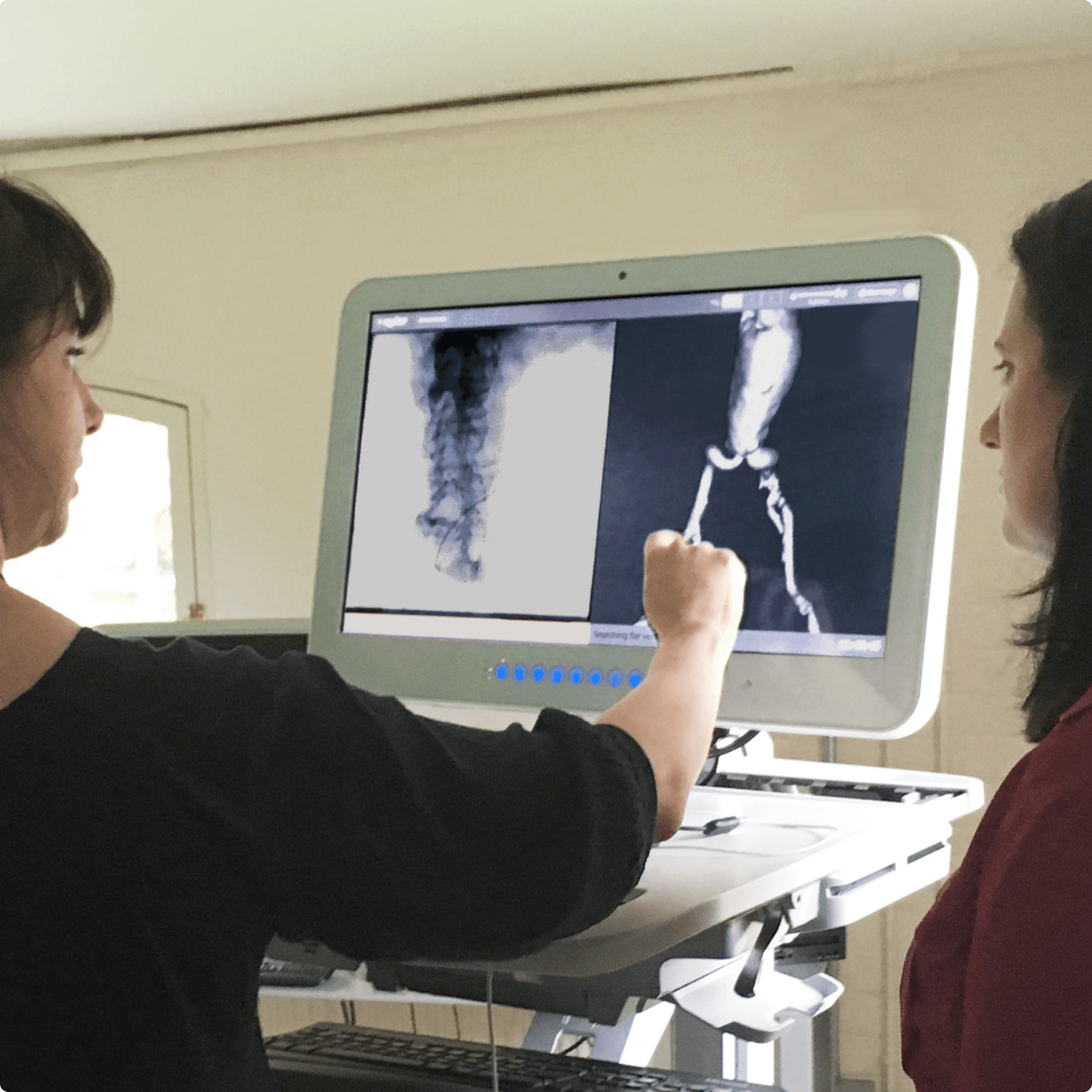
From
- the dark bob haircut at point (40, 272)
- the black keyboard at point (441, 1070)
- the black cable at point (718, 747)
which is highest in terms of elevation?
the dark bob haircut at point (40, 272)

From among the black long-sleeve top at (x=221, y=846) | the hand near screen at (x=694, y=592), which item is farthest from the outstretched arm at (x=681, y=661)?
the black long-sleeve top at (x=221, y=846)

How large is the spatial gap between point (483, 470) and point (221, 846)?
61 cm

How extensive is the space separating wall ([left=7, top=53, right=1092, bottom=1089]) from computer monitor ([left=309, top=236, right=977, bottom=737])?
2498mm

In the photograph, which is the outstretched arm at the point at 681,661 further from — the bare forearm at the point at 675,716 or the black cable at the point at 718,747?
the black cable at the point at 718,747

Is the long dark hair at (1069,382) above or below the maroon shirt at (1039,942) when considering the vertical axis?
above

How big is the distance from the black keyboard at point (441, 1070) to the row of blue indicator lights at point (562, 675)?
30 cm

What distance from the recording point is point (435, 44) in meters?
4.02

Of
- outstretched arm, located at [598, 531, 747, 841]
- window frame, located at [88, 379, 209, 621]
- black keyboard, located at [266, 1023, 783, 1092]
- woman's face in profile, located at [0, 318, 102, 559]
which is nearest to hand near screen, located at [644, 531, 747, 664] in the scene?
outstretched arm, located at [598, 531, 747, 841]

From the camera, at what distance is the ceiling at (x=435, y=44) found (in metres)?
3.70

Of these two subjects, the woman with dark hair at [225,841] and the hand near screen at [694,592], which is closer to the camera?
the woman with dark hair at [225,841]

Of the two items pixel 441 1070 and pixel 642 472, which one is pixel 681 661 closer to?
pixel 642 472

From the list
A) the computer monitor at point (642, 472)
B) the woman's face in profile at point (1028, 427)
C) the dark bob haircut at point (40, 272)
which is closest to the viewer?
the dark bob haircut at point (40, 272)

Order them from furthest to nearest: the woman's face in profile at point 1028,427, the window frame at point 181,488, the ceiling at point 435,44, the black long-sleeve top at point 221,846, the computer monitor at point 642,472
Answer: the window frame at point 181,488
the ceiling at point 435,44
the computer monitor at point 642,472
the woman's face in profile at point 1028,427
the black long-sleeve top at point 221,846

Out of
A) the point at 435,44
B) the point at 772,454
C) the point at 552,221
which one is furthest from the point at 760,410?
the point at 552,221
